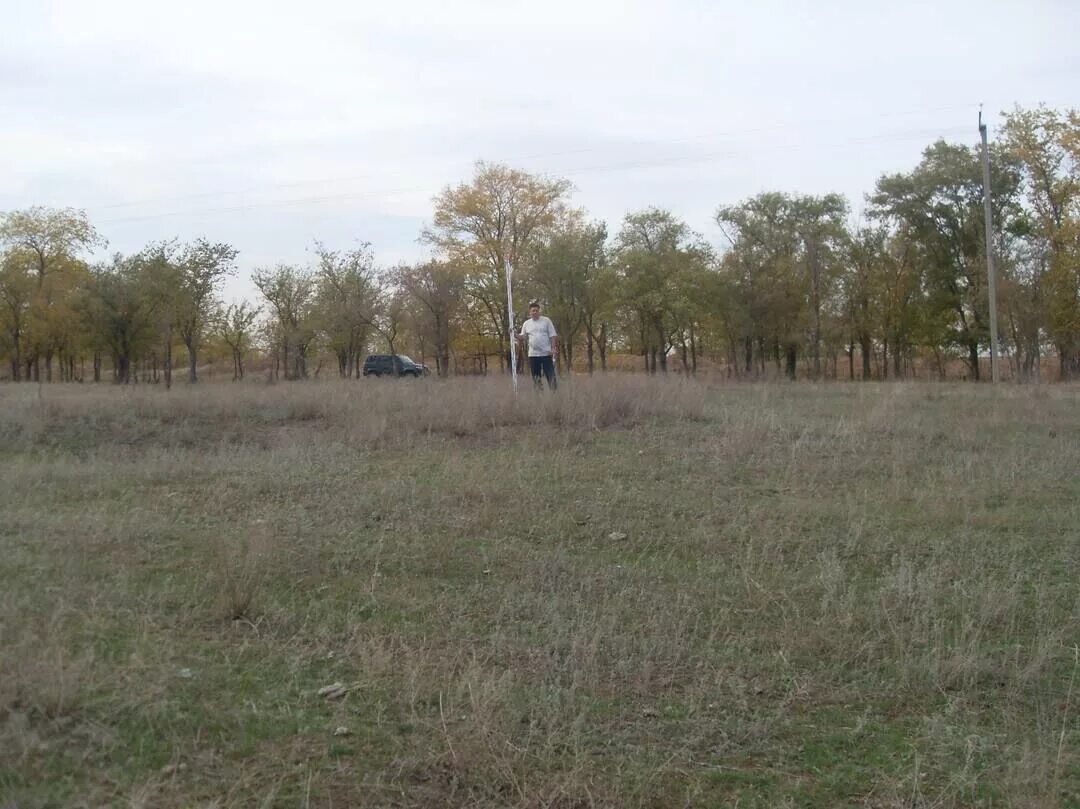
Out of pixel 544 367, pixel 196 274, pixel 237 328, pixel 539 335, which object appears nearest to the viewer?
pixel 539 335

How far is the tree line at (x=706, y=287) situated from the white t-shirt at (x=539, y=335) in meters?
21.8

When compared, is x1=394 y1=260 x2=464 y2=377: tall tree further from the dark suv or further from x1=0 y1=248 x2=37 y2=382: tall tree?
x1=0 y1=248 x2=37 y2=382: tall tree

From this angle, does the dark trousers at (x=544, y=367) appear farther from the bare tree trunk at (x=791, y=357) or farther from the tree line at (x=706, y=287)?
the bare tree trunk at (x=791, y=357)

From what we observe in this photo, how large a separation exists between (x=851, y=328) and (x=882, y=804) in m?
40.0

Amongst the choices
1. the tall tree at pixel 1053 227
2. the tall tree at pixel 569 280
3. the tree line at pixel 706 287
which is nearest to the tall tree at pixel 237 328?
the tree line at pixel 706 287

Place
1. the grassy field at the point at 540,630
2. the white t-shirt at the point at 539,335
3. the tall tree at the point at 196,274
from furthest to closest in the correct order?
the tall tree at the point at 196,274
the white t-shirt at the point at 539,335
the grassy field at the point at 540,630

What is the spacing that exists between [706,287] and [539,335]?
27207 mm

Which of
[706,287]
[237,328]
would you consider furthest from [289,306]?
[706,287]

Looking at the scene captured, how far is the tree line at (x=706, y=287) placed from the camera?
33.2m

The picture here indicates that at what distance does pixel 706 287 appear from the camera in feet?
123

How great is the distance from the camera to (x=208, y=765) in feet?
A: 8.83

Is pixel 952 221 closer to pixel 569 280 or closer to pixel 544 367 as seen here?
pixel 569 280

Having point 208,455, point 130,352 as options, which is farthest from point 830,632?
point 130,352

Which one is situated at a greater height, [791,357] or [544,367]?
[791,357]
